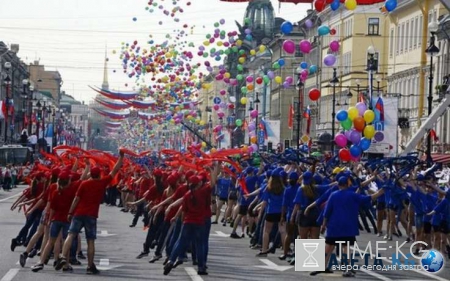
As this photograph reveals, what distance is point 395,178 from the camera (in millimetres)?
28141

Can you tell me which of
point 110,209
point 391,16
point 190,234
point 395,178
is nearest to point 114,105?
point 391,16

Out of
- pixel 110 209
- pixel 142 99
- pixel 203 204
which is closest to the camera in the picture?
pixel 203 204

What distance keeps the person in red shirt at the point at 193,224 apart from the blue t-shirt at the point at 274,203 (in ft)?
13.6

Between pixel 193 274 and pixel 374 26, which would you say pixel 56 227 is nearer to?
pixel 193 274

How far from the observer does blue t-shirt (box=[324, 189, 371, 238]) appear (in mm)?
19953

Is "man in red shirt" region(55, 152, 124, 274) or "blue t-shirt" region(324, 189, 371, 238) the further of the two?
"man in red shirt" region(55, 152, 124, 274)

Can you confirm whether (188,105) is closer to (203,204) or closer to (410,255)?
(410,255)

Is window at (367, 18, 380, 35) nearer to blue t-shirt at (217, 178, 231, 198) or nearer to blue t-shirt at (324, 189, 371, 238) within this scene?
blue t-shirt at (217, 178, 231, 198)

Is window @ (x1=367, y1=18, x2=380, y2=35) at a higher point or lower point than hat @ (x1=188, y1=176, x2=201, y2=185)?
higher

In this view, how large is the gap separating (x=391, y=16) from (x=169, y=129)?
57950 millimetres

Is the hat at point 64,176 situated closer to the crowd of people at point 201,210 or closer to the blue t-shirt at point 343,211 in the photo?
the crowd of people at point 201,210

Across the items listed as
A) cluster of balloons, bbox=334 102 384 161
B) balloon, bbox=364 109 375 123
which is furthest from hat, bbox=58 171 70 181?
balloon, bbox=364 109 375 123

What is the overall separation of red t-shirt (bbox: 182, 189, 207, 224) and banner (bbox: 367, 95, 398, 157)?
26755mm

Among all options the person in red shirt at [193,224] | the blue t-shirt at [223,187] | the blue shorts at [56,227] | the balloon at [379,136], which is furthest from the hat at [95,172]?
the balloon at [379,136]
